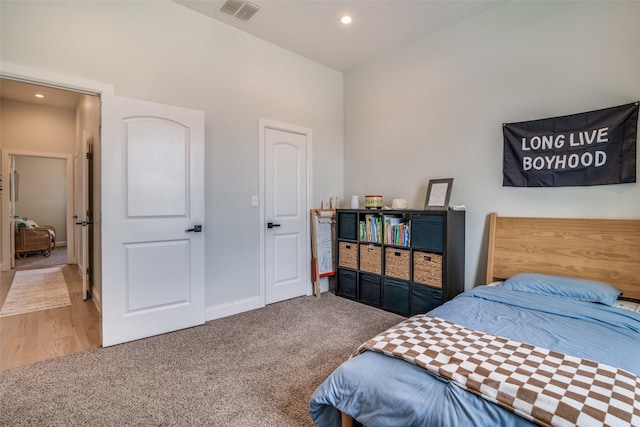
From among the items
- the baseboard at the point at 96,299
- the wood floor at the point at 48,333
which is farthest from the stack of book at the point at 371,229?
the baseboard at the point at 96,299

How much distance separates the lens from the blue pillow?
2.05 m

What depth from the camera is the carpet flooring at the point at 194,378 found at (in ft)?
5.41

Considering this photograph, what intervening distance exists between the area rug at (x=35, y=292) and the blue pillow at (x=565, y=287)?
4.58 metres

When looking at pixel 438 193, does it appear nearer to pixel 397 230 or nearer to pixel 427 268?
pixel 397 230

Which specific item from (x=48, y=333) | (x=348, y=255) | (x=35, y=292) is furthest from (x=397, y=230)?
(x=35, y=292)

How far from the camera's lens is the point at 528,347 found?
1.39 meters

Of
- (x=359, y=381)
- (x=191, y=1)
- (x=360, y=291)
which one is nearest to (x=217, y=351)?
(x=359, y=381)

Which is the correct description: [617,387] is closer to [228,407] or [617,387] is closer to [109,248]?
[228,407]

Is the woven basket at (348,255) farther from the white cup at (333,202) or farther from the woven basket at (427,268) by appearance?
the woven basket at (427,268)

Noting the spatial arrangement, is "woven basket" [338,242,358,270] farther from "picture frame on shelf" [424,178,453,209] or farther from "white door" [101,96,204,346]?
"white door" [101,96,204,346]

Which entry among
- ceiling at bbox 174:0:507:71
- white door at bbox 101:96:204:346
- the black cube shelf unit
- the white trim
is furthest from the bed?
the white trim

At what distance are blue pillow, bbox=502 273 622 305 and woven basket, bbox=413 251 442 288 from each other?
1.87 feet

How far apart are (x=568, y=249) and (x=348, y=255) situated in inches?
81.8

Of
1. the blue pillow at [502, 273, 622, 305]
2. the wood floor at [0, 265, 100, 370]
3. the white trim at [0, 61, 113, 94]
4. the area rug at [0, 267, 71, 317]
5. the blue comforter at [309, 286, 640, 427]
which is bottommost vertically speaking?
the wood floor at [0, 265, 100, 370]
